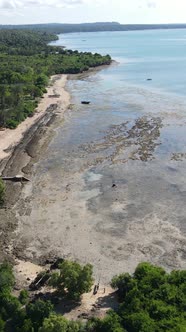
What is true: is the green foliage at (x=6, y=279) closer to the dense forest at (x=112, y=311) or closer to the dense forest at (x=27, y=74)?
the dense forest at (x=112, y=311)

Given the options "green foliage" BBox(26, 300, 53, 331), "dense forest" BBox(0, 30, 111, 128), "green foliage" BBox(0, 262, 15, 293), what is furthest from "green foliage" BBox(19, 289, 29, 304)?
"dense forest" BBox(0, 30, 111, 128)

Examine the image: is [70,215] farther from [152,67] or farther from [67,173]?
[152,67]

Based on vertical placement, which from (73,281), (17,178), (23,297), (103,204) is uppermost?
(73,281)

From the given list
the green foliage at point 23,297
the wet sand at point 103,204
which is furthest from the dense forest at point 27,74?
the green foliage at point 23,297

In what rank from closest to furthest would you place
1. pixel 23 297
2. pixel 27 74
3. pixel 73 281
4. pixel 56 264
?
pixel 23 297
pixel 73 281
pixel 56 264
pixel 27 74

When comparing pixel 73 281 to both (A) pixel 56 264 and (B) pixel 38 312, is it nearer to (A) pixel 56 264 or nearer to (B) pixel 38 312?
(B) pixel 38 312

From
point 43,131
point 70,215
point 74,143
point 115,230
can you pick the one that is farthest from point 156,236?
point 43,131

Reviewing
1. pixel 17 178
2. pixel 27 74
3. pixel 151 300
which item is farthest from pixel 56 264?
pixel 27 74
